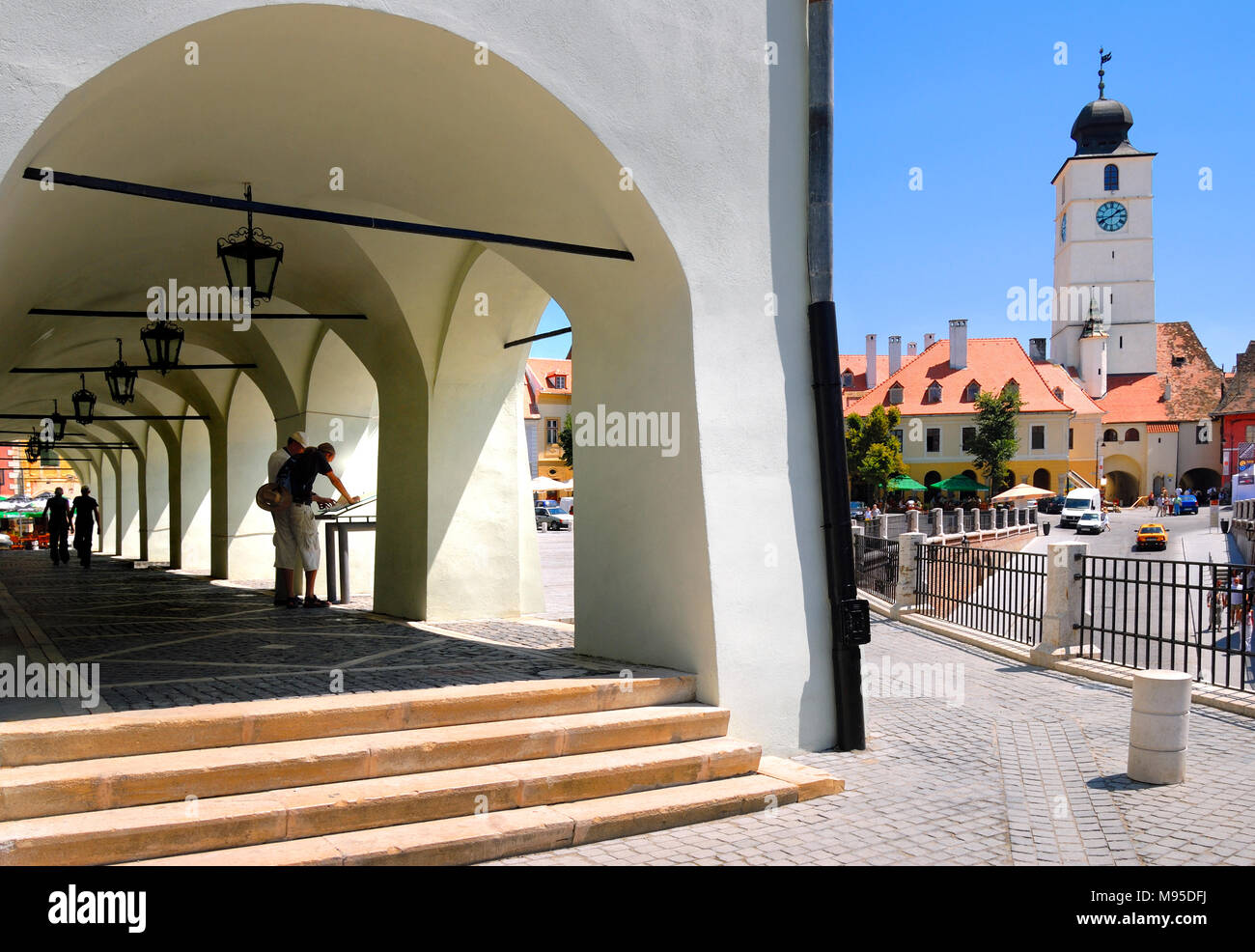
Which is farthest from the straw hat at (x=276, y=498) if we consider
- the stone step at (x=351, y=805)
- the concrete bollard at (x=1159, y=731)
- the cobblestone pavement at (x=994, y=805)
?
the concrete bollard at (x=1159, y=731)

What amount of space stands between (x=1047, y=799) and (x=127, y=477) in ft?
109

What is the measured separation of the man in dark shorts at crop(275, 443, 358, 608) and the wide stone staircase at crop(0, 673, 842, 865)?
5083mm

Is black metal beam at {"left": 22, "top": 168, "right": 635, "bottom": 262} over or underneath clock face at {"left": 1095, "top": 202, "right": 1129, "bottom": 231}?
underneath

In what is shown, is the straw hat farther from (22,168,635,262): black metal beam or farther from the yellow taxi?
the yellow taxi

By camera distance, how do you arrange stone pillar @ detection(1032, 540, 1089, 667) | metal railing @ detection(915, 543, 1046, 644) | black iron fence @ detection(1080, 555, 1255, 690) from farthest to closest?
metal railing @ detection(915, 543, 1046, 644) < stone pillar @ detection(1032, 540, 1089, 667) < black iron fence @ detection(1080, 555, 1255, 690)

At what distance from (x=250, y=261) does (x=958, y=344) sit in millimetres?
73407

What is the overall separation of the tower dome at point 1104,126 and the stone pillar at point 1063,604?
89.7m

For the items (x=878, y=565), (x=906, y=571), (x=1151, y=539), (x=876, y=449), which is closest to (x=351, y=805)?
(x=906, y=571)

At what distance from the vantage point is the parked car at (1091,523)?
160ft

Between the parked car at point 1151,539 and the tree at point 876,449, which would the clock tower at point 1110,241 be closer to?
the tree at point 876,449

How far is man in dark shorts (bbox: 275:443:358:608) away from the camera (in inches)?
440

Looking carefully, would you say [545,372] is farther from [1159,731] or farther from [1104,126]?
[1159,731]

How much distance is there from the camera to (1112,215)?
88.9 meters

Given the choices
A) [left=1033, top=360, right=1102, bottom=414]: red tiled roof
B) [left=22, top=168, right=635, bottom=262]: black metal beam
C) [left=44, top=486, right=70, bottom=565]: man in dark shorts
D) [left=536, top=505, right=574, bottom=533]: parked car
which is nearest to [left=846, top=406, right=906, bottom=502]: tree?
[left=1033, top=360, right=1102, bottom=414]: red tiled roof
